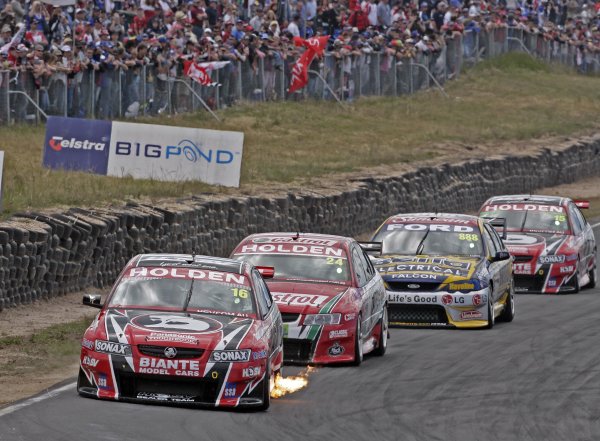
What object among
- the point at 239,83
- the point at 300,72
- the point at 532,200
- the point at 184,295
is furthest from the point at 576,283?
the point at 300,72

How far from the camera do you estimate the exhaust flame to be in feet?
42.3

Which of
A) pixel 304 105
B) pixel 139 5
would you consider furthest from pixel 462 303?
pixel 304 105

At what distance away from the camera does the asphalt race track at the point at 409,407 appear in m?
11.0

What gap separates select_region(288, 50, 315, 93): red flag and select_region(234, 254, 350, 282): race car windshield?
21961 millimetres

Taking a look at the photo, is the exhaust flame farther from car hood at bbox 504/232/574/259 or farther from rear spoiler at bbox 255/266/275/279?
car hood at bbox 504/232/574/259

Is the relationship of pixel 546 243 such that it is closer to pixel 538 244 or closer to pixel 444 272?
pixel 538 244

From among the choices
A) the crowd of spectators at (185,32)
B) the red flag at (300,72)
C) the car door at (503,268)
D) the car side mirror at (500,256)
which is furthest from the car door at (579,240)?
the red flag at (300,72)

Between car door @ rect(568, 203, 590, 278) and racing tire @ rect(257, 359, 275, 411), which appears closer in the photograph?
racing tire @ rect(257, 359, 275, 411)

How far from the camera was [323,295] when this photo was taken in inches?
573

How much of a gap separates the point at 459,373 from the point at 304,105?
2466 centimetres

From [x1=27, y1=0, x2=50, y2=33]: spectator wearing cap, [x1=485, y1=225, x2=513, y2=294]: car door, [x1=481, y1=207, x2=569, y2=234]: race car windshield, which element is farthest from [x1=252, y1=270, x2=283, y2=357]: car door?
[x1=27, y1=0, x2=50, y2=33]: spectator wearing cap

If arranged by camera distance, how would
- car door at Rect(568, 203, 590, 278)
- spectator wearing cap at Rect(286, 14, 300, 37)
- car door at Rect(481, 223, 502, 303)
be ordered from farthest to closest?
1. spectator wearing cap at Rect(286, 14, 300, 37)
2. car door at Rect(568, 203, 590, 278)
3. car door at Rect(481, 223, 502, 303)

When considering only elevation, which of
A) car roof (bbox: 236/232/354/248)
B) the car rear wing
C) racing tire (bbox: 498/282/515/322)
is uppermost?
car roof (bbox: 236/232/354/248)

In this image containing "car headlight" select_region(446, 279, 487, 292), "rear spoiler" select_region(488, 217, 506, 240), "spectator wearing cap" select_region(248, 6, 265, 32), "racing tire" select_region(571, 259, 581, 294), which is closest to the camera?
"car headlight" select_region(446, 279, 487, 292)
